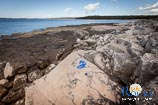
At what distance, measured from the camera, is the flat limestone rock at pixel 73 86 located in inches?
118

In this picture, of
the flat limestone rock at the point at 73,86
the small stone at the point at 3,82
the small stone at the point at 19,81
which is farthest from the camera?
the small stone at the point at 19,81

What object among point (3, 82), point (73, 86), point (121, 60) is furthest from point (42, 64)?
point (121, 60)

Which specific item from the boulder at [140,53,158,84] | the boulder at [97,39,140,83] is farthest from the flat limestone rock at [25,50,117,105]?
the boulder at [140,53,158,84]

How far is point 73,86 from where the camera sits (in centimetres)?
317

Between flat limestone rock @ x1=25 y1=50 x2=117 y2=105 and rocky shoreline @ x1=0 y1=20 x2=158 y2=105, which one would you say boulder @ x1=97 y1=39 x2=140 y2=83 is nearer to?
rocky shoreline @ x1=0 y1=20 x2=158 y2=105

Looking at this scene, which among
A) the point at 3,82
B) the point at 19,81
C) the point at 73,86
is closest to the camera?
the point at 73,86

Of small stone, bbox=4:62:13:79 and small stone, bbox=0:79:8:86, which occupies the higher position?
small stone, bbox=4:62:13:79

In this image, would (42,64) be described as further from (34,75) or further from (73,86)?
(73,86)

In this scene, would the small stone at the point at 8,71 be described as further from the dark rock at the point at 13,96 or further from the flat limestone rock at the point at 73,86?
→ the flat limestone rock at the point at 73,86

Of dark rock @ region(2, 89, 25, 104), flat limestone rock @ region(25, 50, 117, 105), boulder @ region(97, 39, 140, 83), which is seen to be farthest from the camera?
dark rock @ region(2, 89, 25, 104)

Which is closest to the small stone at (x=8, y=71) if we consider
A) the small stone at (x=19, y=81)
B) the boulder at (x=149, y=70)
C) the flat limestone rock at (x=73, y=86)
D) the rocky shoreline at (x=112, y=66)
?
the rocky shoreline at (x=112, y=66)

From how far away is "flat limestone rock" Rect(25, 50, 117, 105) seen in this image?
9.80ft

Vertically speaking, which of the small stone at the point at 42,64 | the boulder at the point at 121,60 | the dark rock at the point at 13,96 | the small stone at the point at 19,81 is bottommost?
the dark rock at the point at 13,96

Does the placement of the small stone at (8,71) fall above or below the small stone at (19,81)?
above
